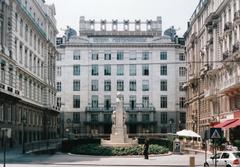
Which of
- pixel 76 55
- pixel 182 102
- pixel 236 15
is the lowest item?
pixel 182 102

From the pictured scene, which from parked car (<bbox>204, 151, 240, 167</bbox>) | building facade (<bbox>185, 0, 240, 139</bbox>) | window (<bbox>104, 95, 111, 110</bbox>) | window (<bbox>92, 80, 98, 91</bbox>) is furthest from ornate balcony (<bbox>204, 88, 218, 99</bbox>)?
window (<bbox>92, 80, 98, 91</bbox>)

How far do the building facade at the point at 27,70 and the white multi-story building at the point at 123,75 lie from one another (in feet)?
49.3

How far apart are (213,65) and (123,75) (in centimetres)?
Result: 4407

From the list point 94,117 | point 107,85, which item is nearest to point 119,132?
point 94,117

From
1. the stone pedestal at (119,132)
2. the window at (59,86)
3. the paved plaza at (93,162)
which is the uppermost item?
the window at (59,86)

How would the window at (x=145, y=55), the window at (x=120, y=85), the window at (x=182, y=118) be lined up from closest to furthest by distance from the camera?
the window at (x=182, y=118) < the window at (x=120, y=85) < the window at (x=145, y=55)

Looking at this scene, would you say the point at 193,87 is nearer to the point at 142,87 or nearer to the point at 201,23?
the point at 201,23

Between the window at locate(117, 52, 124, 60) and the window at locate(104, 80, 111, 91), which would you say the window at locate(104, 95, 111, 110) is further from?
the window at locate(117, 52, 124, 60)

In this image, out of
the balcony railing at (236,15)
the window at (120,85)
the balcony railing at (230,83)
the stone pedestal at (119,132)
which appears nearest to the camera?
the stone pedestal at (119,132)

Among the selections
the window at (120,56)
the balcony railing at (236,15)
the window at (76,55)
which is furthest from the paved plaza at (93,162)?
the window at (76,55)

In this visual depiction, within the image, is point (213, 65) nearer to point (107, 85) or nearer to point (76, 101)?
point (107, 85)

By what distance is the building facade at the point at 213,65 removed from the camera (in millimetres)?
55594

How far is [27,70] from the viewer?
66938 millimetres

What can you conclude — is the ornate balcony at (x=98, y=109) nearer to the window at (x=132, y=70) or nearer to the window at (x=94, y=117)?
the window at (x=94, y=117)
